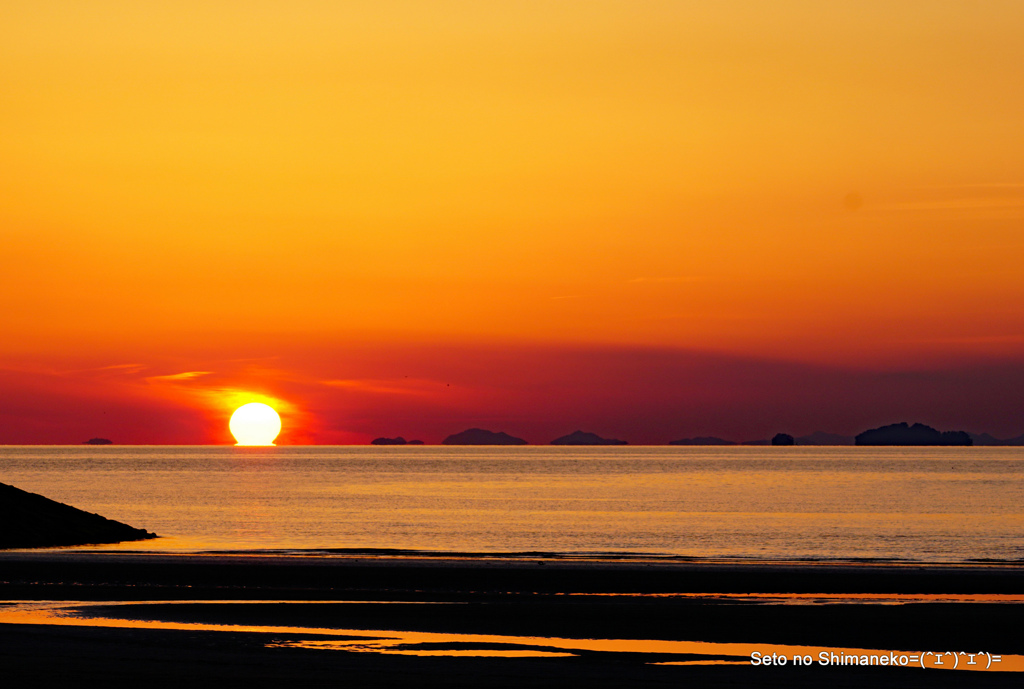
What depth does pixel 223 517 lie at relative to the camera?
A: 8906 centimetres

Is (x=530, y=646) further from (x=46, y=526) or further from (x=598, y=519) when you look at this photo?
(x=598, y=519)

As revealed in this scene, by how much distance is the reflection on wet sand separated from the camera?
22.2m

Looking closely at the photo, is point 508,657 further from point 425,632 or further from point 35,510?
point 35,510

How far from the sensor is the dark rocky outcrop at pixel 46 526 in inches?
2071

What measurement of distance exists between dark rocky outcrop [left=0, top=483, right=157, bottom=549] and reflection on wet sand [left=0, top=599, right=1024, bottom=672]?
91.1 ft

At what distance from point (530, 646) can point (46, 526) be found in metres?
38.3

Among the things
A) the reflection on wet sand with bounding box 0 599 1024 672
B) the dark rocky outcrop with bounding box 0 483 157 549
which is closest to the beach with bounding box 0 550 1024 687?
the reflection on wet sand with bounding box 0 599 1024 672

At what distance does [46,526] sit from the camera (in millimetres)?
54844

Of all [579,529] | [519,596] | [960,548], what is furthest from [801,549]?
[519,596]

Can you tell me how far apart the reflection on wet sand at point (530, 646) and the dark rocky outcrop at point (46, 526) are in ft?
91.1

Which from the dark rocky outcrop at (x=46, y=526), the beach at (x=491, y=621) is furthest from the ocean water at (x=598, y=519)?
the beach at (x=491, y=621)

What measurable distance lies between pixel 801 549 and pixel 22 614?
43.9 meters

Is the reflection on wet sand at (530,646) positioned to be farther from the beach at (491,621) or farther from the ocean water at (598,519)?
the ocean water at (598,519)

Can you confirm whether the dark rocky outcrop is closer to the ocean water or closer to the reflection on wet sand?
the ocean water
